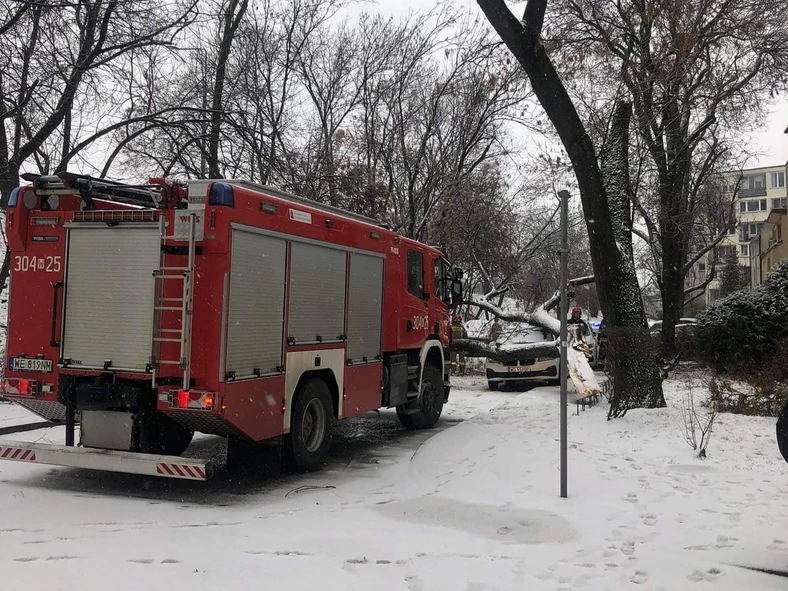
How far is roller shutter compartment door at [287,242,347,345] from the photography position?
7660 mm

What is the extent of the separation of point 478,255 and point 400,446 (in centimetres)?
1595

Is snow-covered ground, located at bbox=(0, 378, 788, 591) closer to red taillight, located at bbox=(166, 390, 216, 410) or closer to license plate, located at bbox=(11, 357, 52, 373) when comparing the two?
red taillight, located at bbox=(166, 390, 216, 410)

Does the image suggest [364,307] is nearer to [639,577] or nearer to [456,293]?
[456,293]

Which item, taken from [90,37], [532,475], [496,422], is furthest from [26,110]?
[532,475]

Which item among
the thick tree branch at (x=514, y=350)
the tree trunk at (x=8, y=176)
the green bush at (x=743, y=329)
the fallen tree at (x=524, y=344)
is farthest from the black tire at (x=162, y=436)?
the green bush at (x=743, y=329)

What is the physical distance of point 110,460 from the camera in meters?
6.51

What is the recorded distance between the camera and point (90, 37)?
12.9m

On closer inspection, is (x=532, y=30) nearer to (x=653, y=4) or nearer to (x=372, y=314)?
(x=653, y=4)

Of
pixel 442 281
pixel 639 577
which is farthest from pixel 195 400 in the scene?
pixel 442 281

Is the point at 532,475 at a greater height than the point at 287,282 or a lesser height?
lesser

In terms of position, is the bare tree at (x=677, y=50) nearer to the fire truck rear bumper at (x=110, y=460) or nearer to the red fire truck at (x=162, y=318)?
the red fire truck at (x=162, y=318)

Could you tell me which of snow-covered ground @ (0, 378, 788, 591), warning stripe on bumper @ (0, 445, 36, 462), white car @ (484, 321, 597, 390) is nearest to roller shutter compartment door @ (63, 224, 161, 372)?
warning stripe on bumper @ (0, 445, 36, 462)

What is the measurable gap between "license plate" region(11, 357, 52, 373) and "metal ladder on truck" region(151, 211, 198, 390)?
1278mm

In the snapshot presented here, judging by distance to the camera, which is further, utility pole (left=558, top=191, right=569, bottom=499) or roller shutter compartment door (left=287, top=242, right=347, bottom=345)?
roller shutter compartment door (left=287, top=242, right=347, bottom=345)
